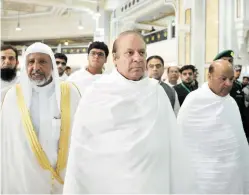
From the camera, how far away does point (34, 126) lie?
81.5 inches

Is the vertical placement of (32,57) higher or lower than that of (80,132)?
higher

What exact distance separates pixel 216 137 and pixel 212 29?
15.2 feet

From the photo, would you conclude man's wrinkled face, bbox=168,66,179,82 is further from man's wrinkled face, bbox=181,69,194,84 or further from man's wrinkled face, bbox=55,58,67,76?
man's wrinkled face, bbox=55,58,67,76

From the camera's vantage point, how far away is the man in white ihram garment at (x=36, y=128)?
2.00m

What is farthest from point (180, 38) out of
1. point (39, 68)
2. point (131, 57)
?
point (131, 57)

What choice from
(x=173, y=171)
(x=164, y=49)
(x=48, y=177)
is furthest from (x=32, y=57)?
(x=164, y=49)

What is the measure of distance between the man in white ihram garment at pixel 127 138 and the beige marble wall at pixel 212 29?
529 centimetres

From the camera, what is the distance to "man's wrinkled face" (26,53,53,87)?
7.05 ft

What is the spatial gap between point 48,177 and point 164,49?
1009cm

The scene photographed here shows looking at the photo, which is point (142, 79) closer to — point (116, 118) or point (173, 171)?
point (116, 118)

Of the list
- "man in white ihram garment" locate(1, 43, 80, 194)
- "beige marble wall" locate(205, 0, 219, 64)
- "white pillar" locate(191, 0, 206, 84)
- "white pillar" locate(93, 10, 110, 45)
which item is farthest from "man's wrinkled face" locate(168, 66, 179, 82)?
"white pillar" locate(93, 10, 110, 45)

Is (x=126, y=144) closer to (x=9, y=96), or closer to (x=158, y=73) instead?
(x=9, y=96)

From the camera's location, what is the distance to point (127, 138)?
5.49 feet

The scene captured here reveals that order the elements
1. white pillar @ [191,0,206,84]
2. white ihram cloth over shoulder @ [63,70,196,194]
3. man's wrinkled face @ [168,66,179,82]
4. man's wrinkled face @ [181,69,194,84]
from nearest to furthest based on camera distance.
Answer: white ihram cloth over shoulder @ [63,70,196,194] → man's wrinkled face @ [181,69,194,84] → man's wrinkled face @ [168,66,179,82] → white pillar @ [191,0,206,84]
